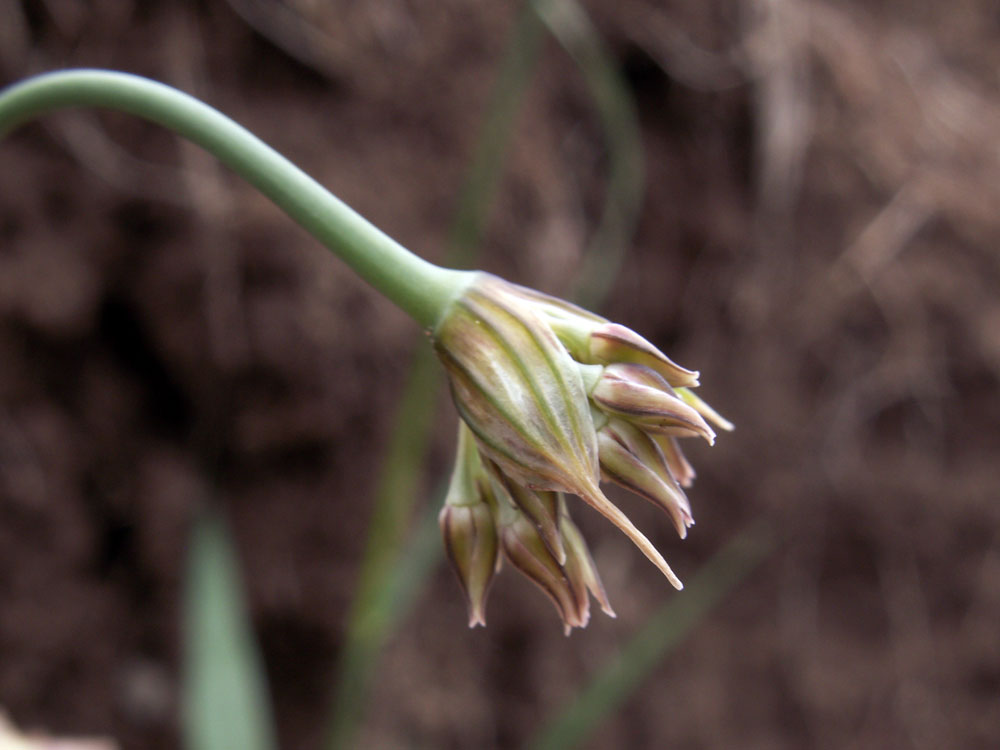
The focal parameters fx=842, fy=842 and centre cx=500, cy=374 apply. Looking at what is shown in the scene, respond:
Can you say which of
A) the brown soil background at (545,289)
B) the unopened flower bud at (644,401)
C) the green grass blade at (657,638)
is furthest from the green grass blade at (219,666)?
the unopened flower bud at (644,401)

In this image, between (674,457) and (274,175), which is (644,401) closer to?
(674,457)

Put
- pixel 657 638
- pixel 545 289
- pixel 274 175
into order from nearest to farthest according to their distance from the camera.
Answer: pixel 274 175, pixel 657 638, pixel 545 289

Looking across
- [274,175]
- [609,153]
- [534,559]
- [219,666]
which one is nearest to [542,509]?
[534,559]

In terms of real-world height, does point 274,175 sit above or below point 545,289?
above

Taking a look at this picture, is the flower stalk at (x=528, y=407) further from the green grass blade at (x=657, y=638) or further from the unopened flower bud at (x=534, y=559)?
the green grass blade at (x=657, y=638)

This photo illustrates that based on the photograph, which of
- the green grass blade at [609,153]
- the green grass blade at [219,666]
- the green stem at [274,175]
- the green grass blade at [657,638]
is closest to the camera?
the green stem at [274,175]

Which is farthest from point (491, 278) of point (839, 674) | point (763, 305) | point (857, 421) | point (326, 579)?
point (839, 674)

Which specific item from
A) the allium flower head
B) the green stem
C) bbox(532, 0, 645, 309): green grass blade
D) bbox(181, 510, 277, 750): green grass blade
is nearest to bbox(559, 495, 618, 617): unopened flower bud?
the allium flower head
